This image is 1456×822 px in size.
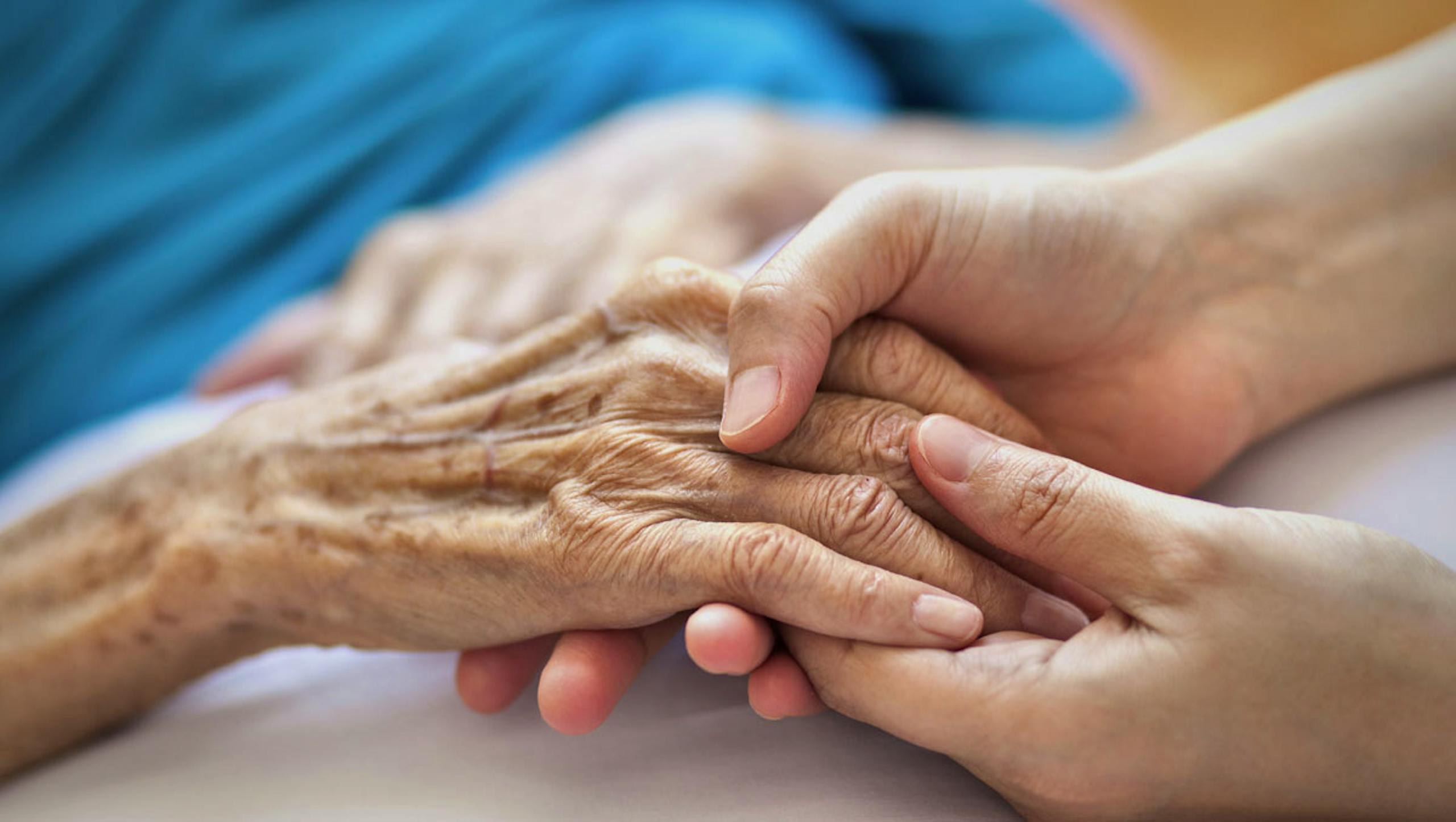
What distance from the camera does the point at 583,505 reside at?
2.74ft

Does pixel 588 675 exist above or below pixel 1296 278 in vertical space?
below

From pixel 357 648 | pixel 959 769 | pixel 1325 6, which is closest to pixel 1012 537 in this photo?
pixel 959 769

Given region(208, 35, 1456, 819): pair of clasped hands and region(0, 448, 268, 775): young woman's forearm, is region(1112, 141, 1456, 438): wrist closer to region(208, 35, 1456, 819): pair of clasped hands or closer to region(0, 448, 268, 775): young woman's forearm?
region(208, 35, 1456, 819): pair of clasped hands

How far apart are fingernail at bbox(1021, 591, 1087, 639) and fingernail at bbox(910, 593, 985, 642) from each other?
0.28 feet

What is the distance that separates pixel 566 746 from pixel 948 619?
360 mm

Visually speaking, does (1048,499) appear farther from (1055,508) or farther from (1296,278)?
(1296,278)

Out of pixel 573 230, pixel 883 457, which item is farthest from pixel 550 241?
pixel 883 457

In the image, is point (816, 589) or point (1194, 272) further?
point (1194, 272)

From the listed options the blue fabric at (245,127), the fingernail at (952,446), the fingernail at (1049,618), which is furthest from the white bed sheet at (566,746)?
the blue fabric at (245,127)

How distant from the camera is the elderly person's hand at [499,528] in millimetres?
777

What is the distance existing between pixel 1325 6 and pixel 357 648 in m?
2.99

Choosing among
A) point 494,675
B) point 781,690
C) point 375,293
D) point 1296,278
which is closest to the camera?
point 781,690

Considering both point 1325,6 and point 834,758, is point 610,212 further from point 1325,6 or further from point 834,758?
point 1325,6

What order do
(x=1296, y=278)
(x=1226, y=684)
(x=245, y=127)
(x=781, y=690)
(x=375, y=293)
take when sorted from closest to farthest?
(x=1226, y=684) < (x=781, y=690) < (x=1296, y=278) < (x=375, y=293) < (x=245, y=127)
